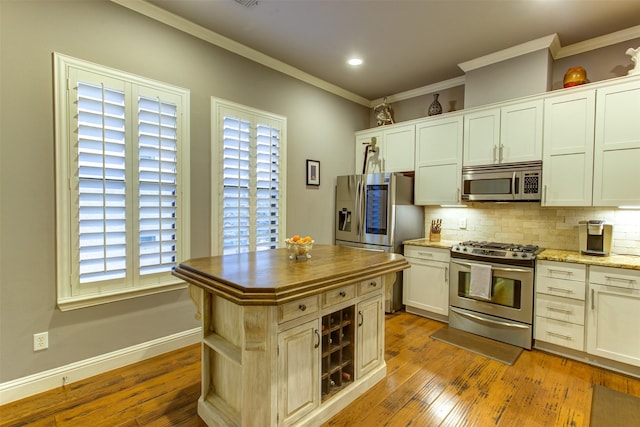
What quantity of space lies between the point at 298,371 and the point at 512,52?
3.63 meters

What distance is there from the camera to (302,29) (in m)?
2.83

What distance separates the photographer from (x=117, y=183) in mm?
2385

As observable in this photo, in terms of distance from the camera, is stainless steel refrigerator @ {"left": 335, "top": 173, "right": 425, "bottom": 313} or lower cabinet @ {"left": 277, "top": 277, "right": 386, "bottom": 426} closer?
lower cabinet @ {"left": 277, "top": 277, "right": 386, "bottom": 426}

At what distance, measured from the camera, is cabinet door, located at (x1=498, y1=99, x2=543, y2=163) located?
9.84 ft

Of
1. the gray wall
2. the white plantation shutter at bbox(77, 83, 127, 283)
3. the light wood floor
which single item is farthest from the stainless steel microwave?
the white plantation shutter at bbox(77, 83, 127, 283)

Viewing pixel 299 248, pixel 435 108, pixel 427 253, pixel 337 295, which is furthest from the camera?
pixel 435 108

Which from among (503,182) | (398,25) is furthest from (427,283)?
(398,25)

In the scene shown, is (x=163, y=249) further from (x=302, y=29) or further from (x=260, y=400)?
(x=302, y=29)

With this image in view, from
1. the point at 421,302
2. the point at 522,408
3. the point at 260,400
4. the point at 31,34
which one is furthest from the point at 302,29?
the point at 522,408

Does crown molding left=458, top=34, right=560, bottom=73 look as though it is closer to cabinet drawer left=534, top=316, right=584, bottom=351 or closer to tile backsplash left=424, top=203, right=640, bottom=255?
tile backsplash left=424, top=203, right=640, bottom=255

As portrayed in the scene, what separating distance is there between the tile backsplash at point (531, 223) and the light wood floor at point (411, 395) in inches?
47.1

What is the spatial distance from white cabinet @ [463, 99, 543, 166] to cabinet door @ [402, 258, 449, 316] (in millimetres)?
1267

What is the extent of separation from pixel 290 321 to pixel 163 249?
1586mm

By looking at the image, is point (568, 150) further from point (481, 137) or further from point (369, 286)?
point (369, 286)
